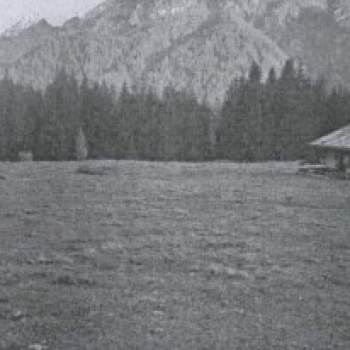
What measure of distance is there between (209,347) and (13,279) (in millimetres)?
Result: 5851

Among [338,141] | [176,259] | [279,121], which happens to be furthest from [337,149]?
[279,121]

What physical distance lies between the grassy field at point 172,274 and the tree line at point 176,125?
6184 centimetres

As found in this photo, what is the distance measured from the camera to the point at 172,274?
14.9m

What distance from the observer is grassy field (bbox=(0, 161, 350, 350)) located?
35.0ft

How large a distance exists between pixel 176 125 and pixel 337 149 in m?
52.5

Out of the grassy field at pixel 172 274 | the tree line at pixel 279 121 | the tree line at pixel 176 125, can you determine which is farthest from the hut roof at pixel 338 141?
the tree line at pixel 176 125

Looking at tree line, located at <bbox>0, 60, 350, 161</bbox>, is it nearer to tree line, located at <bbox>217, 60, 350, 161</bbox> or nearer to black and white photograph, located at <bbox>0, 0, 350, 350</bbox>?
tree line, located at <bbox>217, 60, 350, 161</bbox>

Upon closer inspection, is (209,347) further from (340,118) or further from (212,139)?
(212,139)

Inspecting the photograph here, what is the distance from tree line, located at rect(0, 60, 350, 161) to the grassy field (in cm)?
6184

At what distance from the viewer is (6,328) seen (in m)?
10.5

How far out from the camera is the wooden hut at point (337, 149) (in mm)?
51094

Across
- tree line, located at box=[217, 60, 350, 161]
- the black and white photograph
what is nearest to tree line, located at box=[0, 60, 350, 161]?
tree line, located at box=[217, 60, 350, 161]

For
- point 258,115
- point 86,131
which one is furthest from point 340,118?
point 86,131

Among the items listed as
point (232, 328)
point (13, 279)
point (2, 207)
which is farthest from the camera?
point (2, 207)
